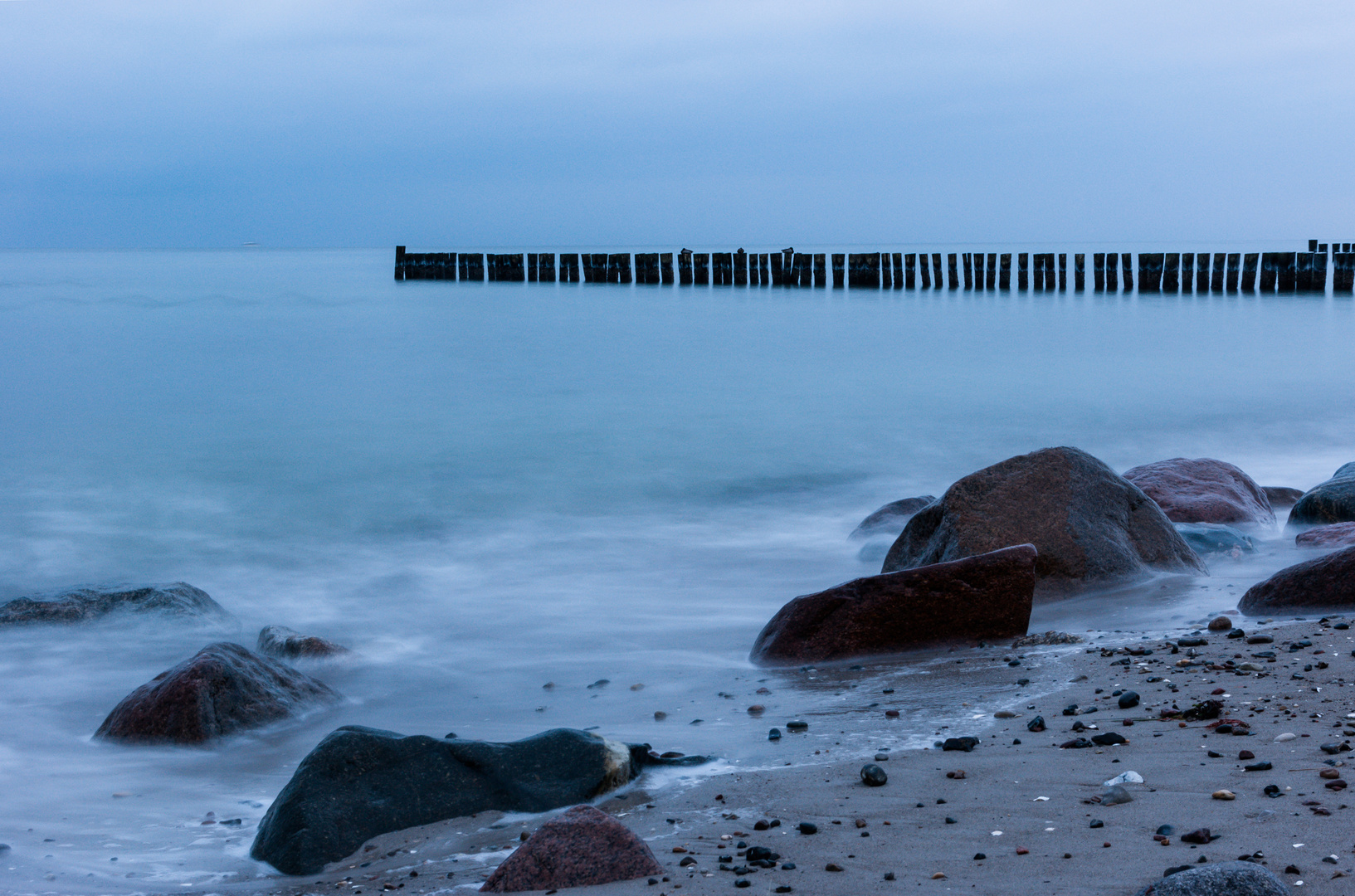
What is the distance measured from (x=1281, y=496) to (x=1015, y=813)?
6214mm

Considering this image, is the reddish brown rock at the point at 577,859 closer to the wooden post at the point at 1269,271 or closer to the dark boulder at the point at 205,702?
the dark boulder at the point at 205,702

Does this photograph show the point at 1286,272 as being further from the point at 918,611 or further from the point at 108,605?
the point at 108,605

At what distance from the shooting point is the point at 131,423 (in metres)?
12.9

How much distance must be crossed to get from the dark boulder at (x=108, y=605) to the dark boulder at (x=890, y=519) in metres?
3.66

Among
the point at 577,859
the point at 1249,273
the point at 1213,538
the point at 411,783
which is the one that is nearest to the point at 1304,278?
the point at 1249,273

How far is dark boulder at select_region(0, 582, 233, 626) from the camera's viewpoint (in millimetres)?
5676

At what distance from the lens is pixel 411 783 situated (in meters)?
3.10

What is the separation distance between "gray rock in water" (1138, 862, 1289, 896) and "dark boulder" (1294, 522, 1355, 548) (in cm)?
457

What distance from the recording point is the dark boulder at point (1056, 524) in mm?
5348

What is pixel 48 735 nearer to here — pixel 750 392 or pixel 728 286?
pixel 750 392

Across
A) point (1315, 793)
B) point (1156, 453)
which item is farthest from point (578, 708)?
point (1156, 453)

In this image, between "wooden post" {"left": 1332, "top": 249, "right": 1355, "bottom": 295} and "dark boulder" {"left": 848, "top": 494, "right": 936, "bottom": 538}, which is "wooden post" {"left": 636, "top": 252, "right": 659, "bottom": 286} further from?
"dark boulder" {"left": 848, "top": 494, "right": 936, "bottom": 538}

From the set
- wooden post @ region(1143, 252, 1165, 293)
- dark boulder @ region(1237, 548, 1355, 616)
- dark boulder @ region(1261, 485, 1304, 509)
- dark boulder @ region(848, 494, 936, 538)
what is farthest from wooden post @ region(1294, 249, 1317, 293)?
dark boulder @ region(1237, 548, 1355, 616)

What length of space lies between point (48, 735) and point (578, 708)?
195cm
